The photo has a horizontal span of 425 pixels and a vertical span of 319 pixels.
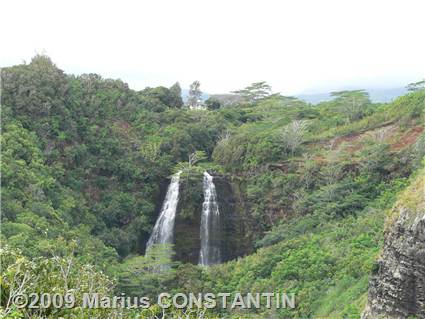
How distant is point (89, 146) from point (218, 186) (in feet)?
22.9

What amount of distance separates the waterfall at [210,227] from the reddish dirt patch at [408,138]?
8.24 meters

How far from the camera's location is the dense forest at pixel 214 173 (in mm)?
17109

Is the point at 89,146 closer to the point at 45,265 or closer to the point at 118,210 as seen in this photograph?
the point at 118,210

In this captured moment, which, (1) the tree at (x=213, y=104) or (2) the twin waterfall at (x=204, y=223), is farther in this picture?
(1) the tree at (x=213, y=104)

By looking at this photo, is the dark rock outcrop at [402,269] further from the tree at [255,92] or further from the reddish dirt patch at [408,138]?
the tree at [255,92]

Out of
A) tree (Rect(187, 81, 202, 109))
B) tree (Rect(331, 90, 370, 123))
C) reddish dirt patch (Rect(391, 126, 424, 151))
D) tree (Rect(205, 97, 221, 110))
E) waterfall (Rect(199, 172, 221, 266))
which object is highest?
tree (Rect(187, 81, 202, 109))

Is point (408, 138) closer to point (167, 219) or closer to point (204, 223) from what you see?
point (204, 223)

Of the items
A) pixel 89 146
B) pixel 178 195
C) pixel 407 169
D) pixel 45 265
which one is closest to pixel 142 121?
pixel 89 146

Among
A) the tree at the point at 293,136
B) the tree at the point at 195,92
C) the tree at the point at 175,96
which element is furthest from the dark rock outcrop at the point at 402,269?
the tree at the point at 195,92

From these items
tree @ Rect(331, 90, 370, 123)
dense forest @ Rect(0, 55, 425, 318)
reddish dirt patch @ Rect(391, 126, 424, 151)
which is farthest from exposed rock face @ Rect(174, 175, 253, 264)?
tree @ Rect(331, 90, 370, 123)

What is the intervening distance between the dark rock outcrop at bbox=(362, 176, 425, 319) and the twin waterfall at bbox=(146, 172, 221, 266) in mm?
12274

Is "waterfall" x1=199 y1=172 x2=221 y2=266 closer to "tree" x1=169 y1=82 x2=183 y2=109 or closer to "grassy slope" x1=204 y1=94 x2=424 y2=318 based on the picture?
"grassy slope" x1=204 y1=94 x2=424 y2=318

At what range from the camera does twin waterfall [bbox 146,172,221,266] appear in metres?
24.2

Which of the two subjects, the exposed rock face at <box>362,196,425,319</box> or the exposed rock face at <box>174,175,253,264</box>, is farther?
the exposed rock face at <box>174,175,253,264</box>
